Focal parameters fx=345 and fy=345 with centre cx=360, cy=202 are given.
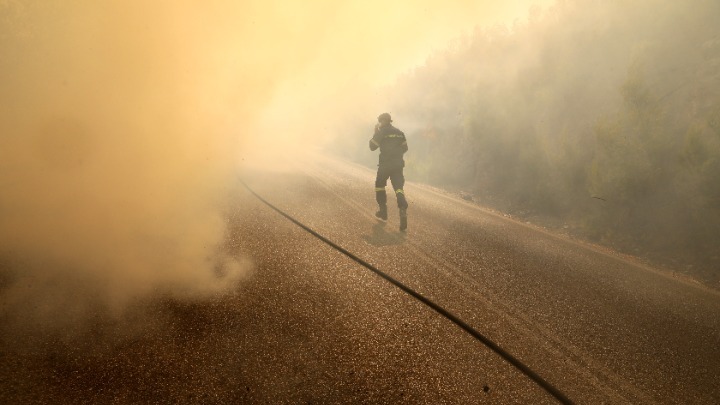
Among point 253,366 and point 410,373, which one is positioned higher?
point 410,373

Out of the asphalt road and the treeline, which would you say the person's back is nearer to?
the asphalt road

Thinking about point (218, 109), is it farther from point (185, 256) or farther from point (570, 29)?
point (570, 29)

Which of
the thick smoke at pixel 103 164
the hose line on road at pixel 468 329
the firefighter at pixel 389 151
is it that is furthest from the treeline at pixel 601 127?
the thick smoke at pixel 103 164

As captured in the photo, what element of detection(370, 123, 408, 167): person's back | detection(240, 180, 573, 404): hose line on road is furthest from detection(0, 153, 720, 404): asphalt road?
detection(370, 123, 408, 167): person's back

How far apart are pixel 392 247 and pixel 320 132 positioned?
33049 millimetres

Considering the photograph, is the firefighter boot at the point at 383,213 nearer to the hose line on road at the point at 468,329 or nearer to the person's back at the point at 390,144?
the person's back at the point at 390,144

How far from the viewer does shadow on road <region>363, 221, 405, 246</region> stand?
5414 millimetres

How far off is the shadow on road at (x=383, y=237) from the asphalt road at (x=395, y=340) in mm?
111

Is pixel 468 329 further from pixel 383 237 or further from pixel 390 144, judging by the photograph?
pixel 390 144

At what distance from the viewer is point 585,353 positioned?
9.75 feet

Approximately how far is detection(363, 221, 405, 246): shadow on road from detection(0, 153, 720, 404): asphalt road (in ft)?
0.36

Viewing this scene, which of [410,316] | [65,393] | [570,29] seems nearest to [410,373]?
[410,316]

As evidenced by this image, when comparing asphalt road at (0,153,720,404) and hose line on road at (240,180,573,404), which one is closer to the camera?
asphalt road at (0,153,720,404)

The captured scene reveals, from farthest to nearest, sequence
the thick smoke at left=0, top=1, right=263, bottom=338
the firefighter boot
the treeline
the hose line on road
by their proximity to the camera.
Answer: the treeline → the firefighter boot → the thick smoke at left=0, top=1, right=263, bottom=338 → the hose line on road
